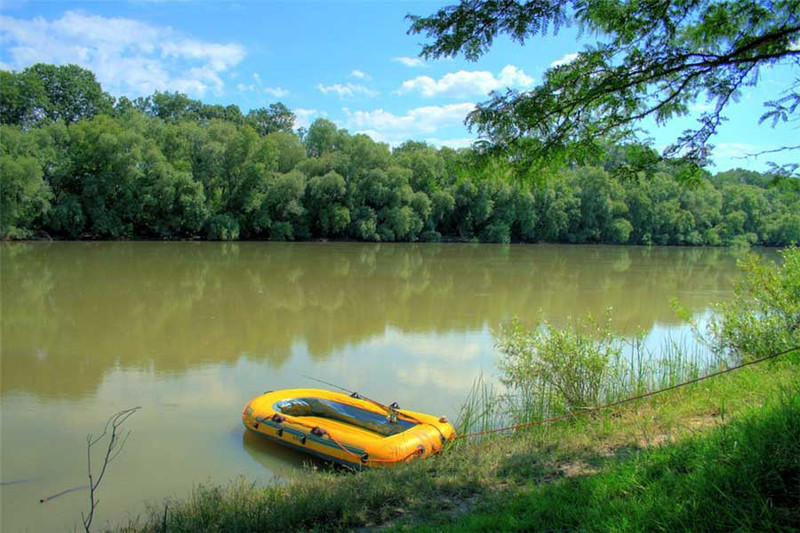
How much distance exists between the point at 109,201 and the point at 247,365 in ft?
109

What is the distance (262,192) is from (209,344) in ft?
107

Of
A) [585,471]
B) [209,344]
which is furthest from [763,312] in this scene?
[209,344]

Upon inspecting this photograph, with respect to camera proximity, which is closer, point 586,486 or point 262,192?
point 586,486

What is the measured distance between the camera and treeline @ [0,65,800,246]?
36.5 m

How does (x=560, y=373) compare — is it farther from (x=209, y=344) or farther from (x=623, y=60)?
(x=209, y=344)

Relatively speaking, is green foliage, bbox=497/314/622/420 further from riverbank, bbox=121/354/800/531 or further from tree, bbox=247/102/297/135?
tree, bbox=247/102/297/135

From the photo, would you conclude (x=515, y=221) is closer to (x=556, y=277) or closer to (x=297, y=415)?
(x=556, y=277)

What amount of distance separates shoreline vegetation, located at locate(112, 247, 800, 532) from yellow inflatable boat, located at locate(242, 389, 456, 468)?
332mm

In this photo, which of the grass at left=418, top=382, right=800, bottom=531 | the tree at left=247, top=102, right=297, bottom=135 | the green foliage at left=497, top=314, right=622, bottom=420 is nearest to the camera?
the grass at left=418, top=382, right=800, bottom=531

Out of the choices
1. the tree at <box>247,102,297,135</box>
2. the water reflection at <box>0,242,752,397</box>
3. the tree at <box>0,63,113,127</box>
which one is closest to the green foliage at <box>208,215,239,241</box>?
the water reflection at <box>0,242,752,397</box>

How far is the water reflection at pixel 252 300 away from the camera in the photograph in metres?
11.0

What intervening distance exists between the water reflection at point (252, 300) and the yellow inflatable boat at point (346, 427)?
3.29 m

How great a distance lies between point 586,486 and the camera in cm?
355

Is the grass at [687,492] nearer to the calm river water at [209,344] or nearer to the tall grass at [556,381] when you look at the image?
the tall grass at [556,381]
